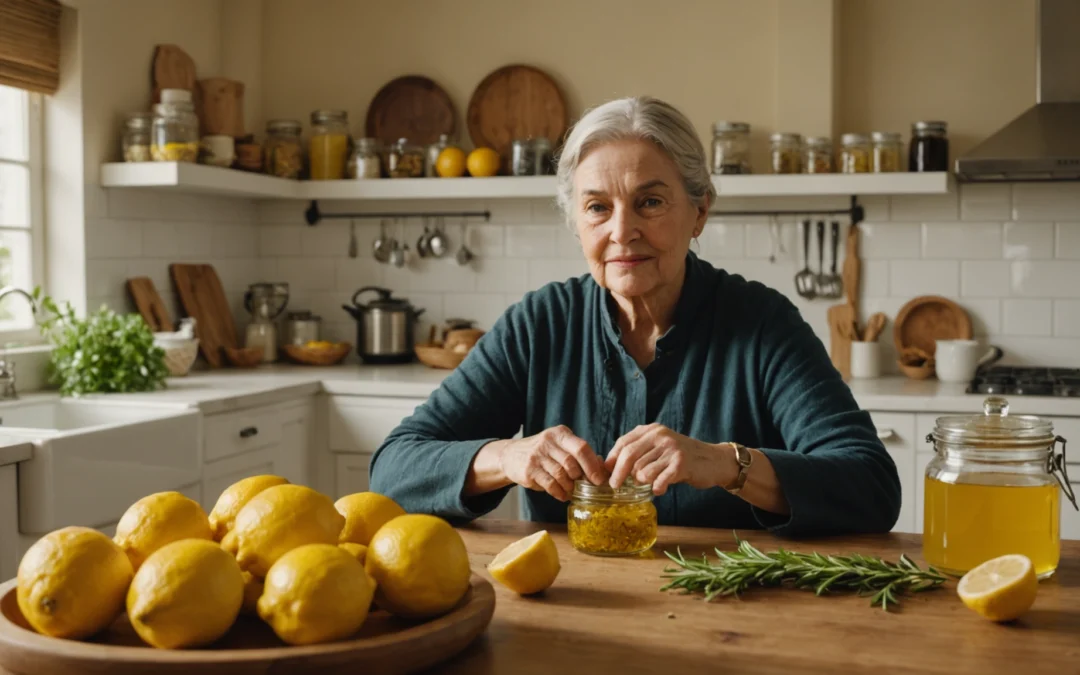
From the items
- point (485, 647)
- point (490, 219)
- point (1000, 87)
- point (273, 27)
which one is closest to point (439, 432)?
point (485, 647)

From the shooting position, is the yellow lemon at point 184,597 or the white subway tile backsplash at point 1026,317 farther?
the white subway tile backsplash at point 1026,317

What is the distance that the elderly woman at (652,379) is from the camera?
5.82 feet

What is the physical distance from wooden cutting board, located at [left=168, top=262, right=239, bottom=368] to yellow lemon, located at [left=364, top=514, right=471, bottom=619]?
3224 millimetres

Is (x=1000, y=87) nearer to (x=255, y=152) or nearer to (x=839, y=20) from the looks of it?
(x=839, y=20)

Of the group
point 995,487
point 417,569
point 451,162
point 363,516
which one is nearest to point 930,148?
point 451,162

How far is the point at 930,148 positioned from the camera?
384cm

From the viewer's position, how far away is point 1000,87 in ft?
13.1

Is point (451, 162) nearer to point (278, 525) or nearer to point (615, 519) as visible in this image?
point (615, 519)

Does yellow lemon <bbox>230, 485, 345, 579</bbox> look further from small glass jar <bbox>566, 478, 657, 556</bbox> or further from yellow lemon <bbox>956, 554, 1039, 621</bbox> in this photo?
yellow lemon <bbox>956, 554, 1039, 621</bbox>

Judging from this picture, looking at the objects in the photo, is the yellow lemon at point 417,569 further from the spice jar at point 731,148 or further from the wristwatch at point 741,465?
the spice jar at point 731,148

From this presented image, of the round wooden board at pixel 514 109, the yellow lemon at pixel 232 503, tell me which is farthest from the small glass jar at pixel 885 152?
the yellow lemon at pixel 232 503

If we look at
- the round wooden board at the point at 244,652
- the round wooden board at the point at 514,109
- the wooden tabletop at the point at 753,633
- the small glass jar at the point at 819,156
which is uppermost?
the round wooden board at the point at 514,109

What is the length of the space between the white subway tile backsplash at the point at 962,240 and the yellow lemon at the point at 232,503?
10.7 feet

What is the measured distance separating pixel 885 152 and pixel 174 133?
237cm
